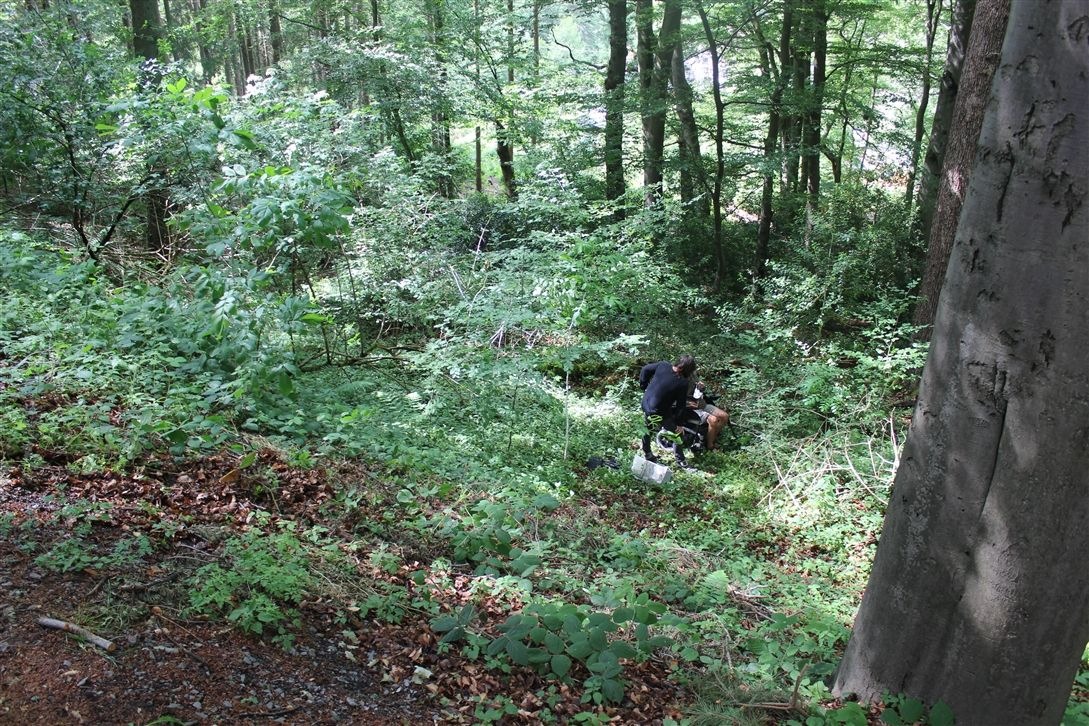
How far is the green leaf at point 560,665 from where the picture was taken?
312 centimetres

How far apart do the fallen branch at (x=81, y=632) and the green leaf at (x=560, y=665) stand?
70.3 inches

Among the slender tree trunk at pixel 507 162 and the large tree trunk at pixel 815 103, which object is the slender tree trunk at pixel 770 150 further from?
the slender tree trunk at pixel 507 162

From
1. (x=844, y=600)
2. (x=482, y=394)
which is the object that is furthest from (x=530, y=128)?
(x=844, y=600)

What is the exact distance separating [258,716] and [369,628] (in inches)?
33.3

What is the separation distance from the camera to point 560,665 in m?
3.13

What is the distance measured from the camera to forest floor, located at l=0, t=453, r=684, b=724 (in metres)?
2.54

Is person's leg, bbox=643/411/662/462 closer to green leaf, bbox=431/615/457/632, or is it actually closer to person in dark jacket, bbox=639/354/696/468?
person in dark jacket, bbox=639/354/696/468

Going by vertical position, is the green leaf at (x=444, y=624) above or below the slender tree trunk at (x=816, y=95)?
below

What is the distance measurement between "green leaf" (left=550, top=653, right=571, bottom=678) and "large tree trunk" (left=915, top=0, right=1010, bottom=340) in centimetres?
647

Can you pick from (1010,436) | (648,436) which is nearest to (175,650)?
(1010,436)

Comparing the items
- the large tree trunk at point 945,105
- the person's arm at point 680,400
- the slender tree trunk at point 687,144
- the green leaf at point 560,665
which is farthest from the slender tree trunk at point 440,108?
the green leaf at point 560,665

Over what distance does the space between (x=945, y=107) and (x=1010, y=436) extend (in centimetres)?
1082

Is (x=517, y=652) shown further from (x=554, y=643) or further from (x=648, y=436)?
(x=648, y=436)

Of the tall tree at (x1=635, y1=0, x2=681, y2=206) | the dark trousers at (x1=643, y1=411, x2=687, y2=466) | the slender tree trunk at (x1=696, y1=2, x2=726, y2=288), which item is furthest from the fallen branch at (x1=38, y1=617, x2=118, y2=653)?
the slender tree trunk at (x1=696, y1=2, x2=726, y2=288)
